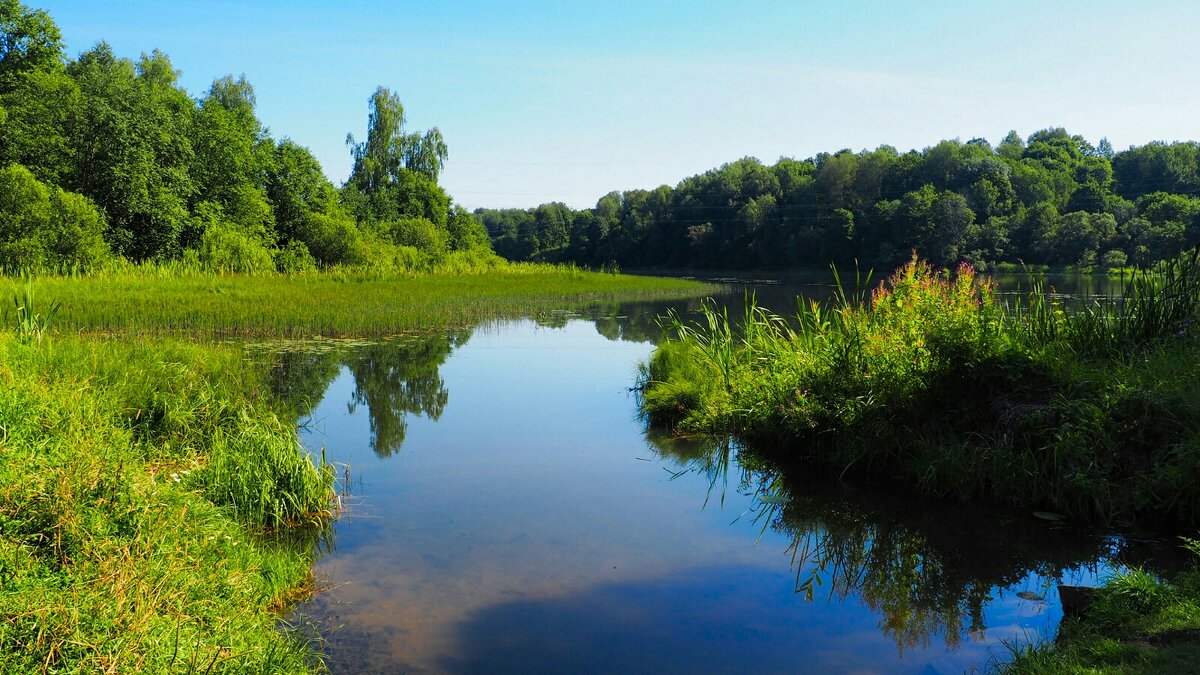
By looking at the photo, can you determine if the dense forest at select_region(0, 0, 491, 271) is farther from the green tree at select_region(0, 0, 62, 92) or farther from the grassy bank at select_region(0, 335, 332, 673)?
the grassy bank at select_region(0, 335, 332, 673)

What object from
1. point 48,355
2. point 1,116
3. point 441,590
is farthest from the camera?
point 1,116

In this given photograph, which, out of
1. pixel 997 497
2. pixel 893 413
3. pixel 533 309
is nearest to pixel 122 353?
pixel 893 413

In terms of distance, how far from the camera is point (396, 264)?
3822cm

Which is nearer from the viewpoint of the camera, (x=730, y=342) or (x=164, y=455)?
(x=164, y=455)

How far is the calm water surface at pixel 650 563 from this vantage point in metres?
4.66

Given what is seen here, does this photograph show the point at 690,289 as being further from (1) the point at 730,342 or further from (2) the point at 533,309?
(1) the point at 730,342

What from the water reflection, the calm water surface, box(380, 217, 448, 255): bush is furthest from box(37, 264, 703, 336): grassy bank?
box(380, 217, 448, 255): bush

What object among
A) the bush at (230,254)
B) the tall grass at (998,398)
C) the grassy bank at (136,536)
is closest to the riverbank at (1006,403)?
the tall grass at (998,398)

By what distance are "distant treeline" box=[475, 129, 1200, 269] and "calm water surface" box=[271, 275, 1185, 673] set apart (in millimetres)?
45895

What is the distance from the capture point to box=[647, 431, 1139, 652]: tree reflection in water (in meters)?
5.17

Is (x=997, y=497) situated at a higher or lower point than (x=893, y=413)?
lower

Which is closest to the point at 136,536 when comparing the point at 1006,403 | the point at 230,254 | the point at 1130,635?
the point at 1130,635

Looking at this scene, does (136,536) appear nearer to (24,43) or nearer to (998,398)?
(998,398)

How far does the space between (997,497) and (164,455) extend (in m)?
6.80
